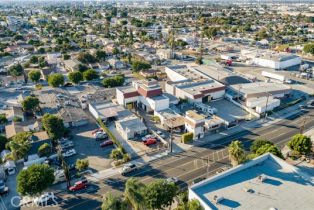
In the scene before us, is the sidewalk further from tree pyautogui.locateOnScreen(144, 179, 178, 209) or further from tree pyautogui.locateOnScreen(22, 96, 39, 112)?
tree pyautogui.locateOnScreen(22, 96, 39, 112)

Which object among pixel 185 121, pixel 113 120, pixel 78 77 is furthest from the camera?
pixel 78 77

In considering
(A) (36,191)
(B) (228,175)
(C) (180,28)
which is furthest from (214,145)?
(C) (180,28)

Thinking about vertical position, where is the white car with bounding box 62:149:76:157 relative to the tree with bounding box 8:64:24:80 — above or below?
below

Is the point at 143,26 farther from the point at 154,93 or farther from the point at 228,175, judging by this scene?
the point at 228,175

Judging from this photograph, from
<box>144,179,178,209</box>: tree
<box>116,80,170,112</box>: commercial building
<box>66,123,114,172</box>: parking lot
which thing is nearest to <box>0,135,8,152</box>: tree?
<box>66,123,114,172</box>: parking lot

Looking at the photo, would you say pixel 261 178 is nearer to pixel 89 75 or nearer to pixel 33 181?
pixel 33 181

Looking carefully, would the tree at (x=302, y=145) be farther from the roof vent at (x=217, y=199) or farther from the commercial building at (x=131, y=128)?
the commercial building at (x=131, y=128)

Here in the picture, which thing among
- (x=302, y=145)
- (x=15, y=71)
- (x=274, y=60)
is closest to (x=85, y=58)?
(x=15, y=71)
